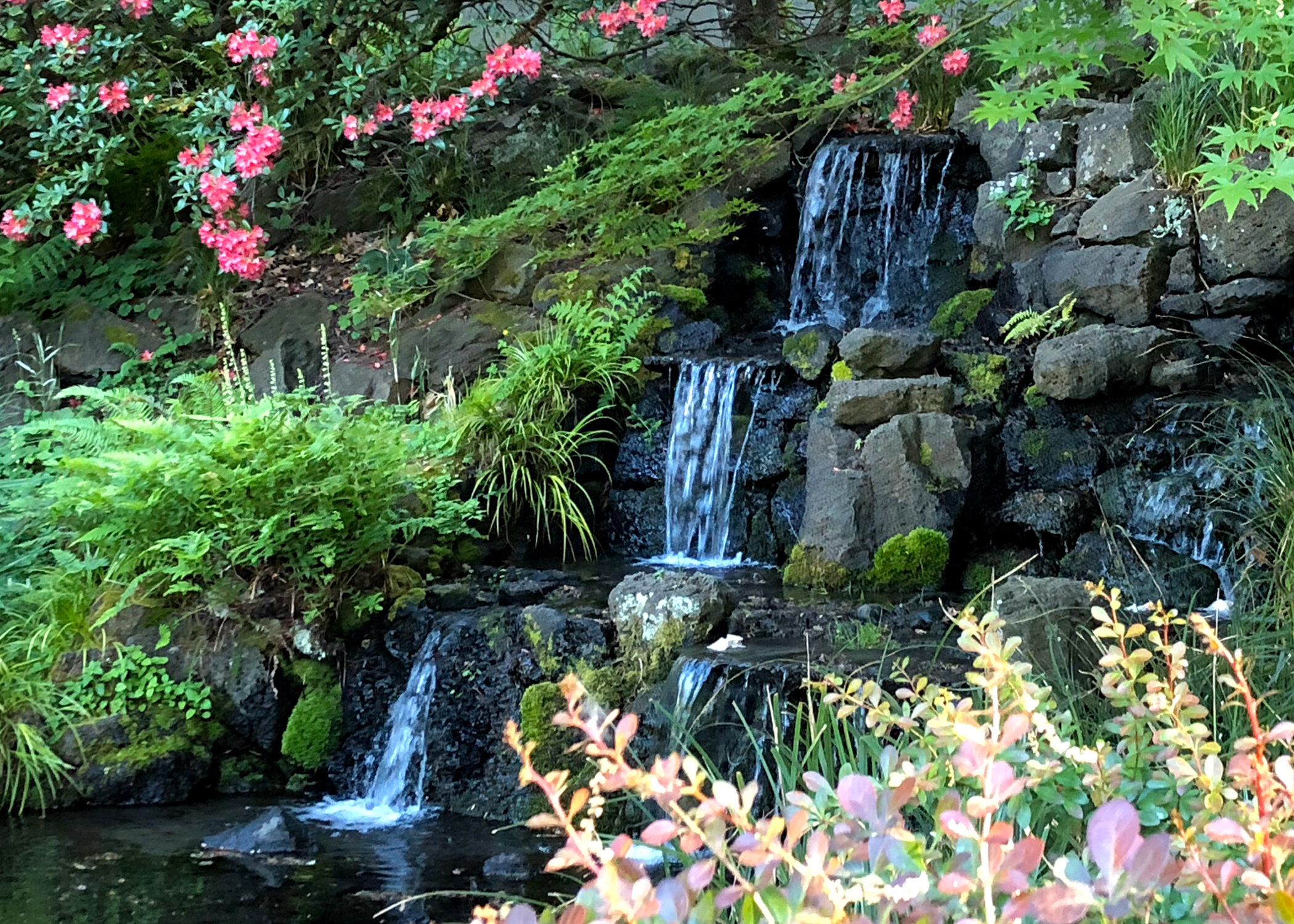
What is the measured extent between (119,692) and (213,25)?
204 inches

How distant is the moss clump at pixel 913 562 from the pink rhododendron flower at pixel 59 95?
5797 mm

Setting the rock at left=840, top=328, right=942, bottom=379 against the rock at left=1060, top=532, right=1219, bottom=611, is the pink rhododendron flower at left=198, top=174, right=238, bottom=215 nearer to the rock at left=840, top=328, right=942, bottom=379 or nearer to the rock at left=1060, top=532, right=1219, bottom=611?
the rock at left=840, top=328, right=942, bottom=379

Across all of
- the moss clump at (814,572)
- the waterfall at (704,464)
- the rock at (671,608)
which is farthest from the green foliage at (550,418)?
the rock at (671,608)

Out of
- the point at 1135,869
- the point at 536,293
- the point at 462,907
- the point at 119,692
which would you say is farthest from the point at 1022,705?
the point at 536,293

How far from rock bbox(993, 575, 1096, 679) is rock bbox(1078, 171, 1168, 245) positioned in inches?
112

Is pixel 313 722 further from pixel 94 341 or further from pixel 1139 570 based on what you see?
pixel 94 341

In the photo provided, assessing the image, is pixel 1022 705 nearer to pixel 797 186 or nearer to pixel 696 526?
pixel 696 526

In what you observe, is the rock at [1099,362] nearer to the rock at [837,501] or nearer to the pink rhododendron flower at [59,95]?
the rock at [837,501]

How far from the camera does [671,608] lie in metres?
4.80

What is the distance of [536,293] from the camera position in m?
7.65

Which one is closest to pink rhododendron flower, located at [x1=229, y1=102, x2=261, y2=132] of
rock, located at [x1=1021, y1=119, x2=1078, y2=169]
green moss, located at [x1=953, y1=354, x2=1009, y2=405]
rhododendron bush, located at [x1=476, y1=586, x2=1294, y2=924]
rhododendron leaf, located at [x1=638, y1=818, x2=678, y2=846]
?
green moss, located at [x1=953, y1=354, x2=1009, y2=405]

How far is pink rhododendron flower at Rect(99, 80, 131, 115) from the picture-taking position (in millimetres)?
7805

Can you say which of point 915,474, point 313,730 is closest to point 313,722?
point 313,730

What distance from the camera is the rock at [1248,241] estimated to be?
6066 mm
